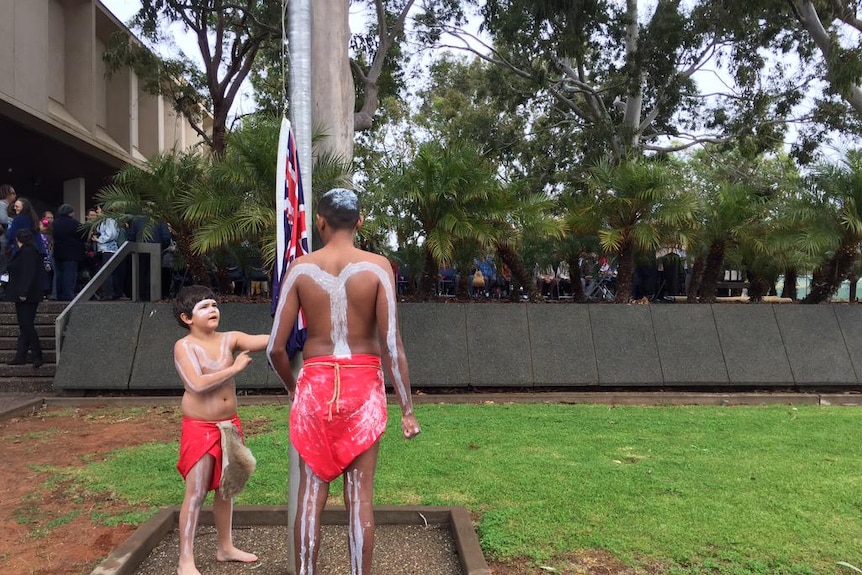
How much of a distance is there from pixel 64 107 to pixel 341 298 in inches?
769

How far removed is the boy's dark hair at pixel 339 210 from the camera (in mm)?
3023

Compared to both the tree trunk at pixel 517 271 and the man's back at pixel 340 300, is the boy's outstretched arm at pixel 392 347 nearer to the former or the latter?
the man's back at pixel 340 300

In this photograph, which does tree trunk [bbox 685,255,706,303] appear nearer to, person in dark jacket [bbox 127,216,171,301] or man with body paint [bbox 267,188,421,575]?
person in dark jacket [bbox 127,216,171,301]

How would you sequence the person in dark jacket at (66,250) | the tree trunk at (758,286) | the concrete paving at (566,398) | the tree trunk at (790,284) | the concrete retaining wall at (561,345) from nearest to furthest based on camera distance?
the concrete paving at (566,398), the concrete retaining wall at (561,345), the person in dark jacket at (66,250), the tree trunk at (758,286), the tree trunk at (790,284)

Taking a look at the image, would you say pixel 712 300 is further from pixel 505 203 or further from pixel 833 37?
pixel 833 37

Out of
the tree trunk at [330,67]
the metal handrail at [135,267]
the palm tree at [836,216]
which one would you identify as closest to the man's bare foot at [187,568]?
the tree trunk at [330,67]

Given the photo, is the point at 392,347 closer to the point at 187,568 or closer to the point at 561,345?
the point at 187,568

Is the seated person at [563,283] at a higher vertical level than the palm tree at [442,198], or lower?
lower

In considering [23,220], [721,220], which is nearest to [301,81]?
[23,220]

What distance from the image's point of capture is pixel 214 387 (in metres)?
3.37

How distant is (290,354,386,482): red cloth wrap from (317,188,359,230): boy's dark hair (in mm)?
618

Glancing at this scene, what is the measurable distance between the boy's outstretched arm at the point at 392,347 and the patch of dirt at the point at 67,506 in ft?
3.86

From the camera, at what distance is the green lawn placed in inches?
150

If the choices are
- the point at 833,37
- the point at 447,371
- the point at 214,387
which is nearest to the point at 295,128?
the point at 214,387
